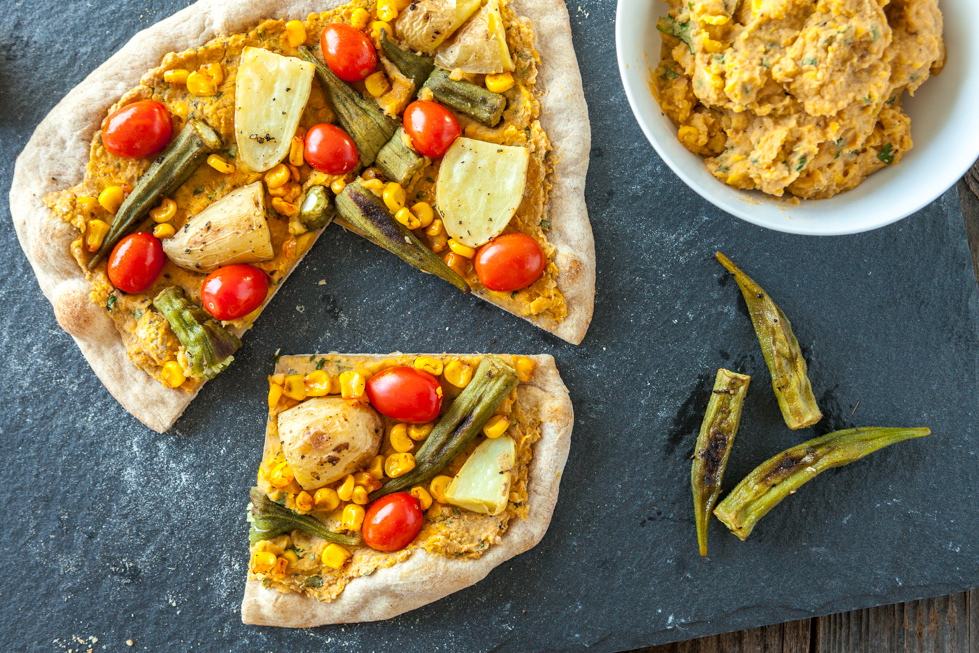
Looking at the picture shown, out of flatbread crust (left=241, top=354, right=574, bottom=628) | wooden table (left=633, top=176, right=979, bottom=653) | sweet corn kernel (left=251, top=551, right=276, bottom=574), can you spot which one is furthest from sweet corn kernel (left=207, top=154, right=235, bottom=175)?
wooden table (left=633, top=176, right=979, bottom=653)

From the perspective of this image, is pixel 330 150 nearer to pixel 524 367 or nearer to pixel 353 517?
pixel 524 367

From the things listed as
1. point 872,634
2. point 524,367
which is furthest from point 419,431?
point 872,634

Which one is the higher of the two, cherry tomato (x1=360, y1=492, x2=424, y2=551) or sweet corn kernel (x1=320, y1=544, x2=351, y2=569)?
cherry tomato (x1=360, y1=492, x2=424, y2=551)

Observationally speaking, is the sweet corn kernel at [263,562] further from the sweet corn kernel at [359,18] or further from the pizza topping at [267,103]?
the sweet corn kernel at [359,18]

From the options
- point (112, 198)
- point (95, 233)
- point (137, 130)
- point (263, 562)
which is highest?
point (137, 130)

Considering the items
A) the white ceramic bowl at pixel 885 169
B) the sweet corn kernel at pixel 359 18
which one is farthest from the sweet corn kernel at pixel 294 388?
the white ceramic bowl at pixel 885 169

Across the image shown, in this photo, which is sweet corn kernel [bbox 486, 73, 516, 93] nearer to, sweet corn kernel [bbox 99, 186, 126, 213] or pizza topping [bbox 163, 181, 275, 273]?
pizza topping [bbox 163, 181, 275, 273]
